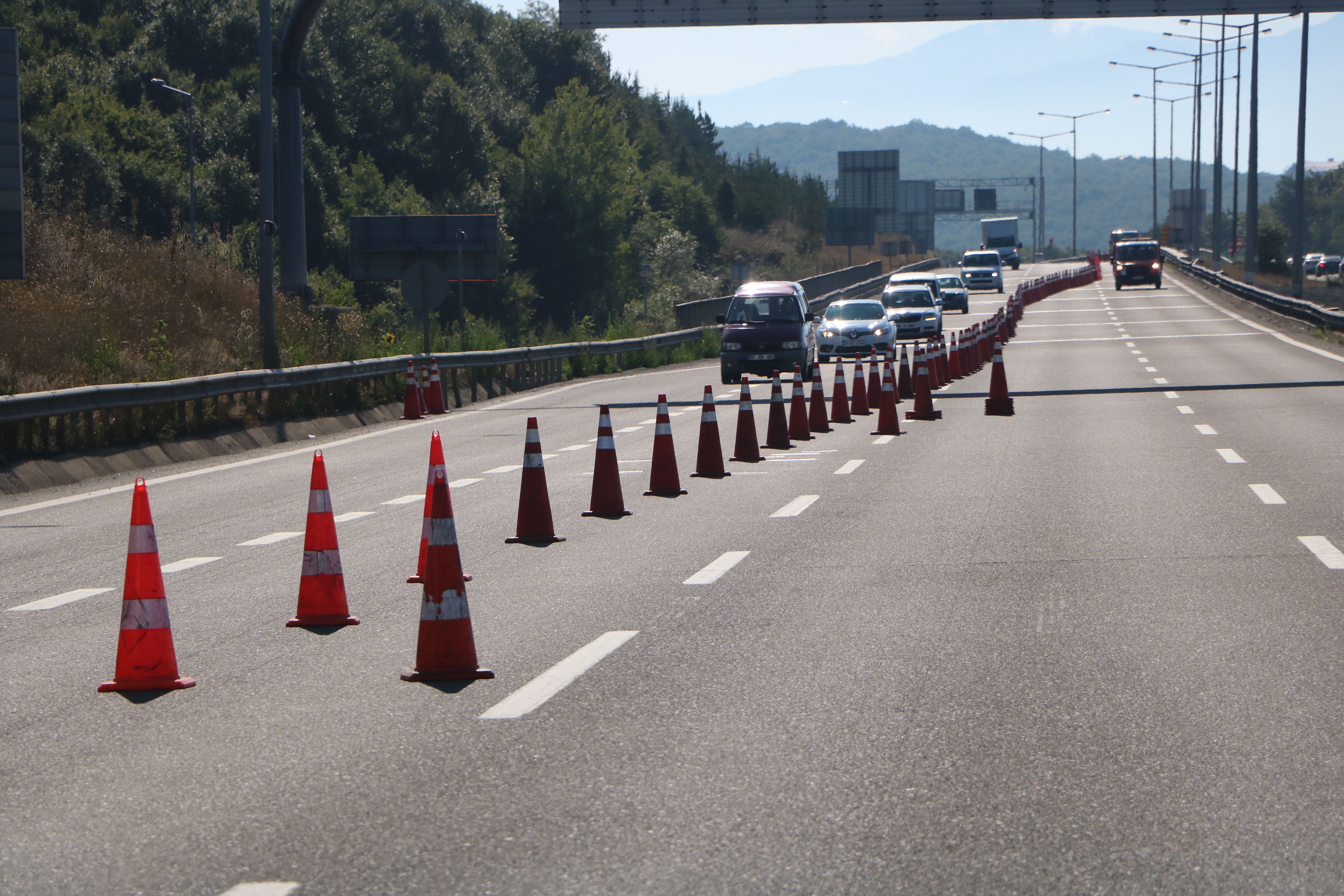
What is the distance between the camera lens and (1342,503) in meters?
12.3

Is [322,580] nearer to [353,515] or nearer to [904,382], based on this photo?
[353,515]

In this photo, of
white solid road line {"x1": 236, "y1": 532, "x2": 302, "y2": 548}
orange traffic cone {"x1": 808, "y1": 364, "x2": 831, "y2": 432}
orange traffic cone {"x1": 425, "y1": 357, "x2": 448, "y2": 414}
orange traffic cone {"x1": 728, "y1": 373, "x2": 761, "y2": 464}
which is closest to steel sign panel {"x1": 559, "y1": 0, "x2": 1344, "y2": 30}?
orange traffic cone {"x1": 425, "y1": 357, "x2": 448, "y2": 414}

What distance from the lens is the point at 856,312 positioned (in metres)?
37.5

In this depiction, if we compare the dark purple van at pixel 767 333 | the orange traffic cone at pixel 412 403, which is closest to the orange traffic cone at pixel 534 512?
the orange traffic cone at pixel 412 403

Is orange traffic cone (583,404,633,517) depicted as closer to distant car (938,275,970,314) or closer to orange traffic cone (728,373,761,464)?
orange traffic cone (728,373,761,464)

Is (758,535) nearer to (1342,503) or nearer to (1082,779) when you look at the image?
(1342,503)

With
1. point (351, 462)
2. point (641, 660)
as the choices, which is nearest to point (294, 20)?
point (351, 462)

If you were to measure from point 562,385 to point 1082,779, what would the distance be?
28398 mm

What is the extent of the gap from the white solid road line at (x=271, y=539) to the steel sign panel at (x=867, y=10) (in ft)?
76.4

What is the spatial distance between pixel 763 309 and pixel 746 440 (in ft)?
49.8

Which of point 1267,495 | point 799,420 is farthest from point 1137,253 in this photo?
point 1267,495

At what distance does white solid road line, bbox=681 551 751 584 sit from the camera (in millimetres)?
9312

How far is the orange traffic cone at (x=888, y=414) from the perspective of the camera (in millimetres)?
20016

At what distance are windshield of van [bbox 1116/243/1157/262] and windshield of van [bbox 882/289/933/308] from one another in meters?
35.3
